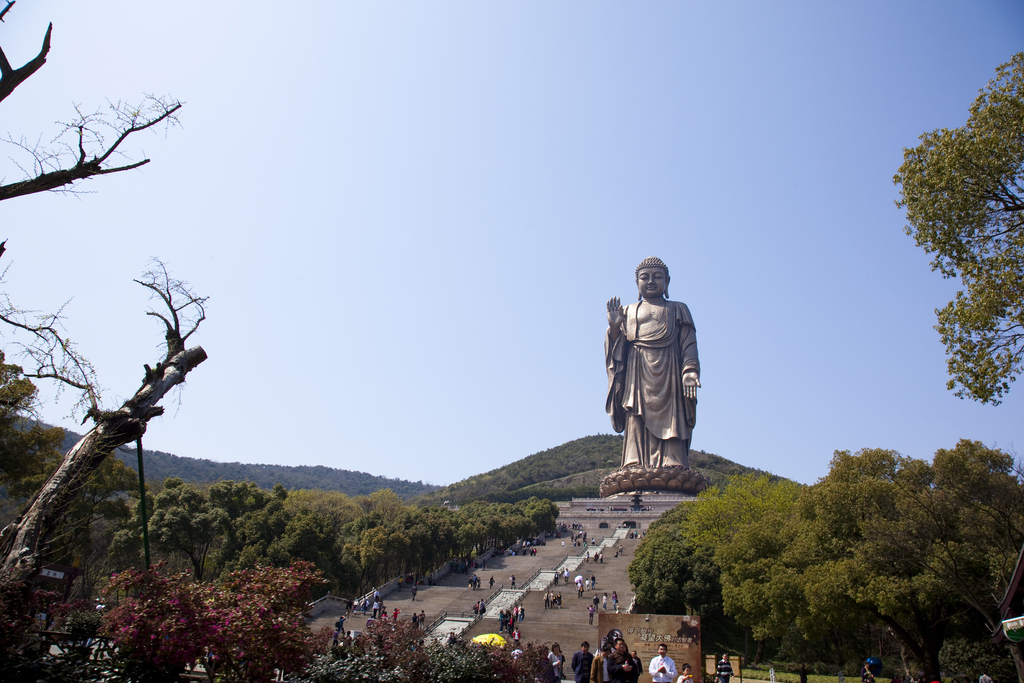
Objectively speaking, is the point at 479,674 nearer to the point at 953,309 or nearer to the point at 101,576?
the point at 953,309

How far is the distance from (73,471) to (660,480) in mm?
39512

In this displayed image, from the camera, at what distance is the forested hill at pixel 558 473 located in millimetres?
83938

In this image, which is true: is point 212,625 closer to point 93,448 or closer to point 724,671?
point 93,448

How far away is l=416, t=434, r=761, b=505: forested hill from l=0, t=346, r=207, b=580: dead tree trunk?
6974 centimetres

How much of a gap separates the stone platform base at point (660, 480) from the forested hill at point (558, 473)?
33.2 meters

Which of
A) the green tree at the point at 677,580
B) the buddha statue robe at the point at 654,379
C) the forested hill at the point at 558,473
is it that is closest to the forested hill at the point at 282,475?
the forested hill at the point at 558,473

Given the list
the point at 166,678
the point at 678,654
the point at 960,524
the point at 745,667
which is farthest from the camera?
the point at 745,667

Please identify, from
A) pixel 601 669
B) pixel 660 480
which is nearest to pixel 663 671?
pixel 601 669

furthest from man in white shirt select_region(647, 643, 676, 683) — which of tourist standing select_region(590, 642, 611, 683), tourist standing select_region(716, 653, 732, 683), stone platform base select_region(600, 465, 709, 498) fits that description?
stone platform base select_region(600, 465, 709, 498)

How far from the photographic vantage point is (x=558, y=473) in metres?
101

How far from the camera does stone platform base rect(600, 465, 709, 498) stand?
140 feet

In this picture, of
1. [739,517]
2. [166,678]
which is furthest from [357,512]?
[166,678]

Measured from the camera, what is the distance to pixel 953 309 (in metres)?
8.27

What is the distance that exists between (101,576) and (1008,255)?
30.6 m
